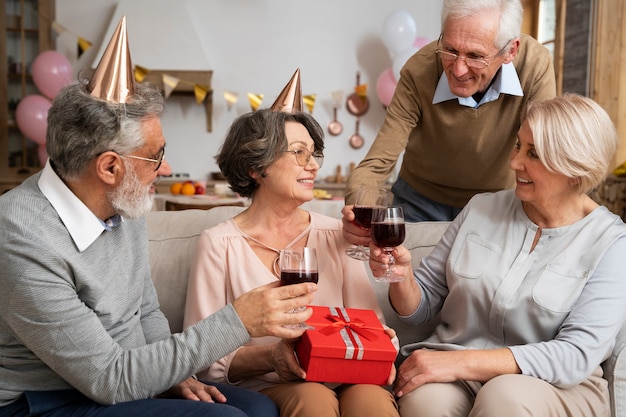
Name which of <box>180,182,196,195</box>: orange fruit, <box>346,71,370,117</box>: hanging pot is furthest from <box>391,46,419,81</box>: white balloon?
<box>180,182,196,195</box>: orange fruit

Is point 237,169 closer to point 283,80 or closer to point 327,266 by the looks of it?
point 327,266

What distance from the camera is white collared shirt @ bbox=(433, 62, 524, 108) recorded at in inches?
92.0

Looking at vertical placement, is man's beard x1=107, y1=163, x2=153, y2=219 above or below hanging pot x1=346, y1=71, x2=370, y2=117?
below

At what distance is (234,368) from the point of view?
1869 millimetres

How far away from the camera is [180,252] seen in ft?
7.44

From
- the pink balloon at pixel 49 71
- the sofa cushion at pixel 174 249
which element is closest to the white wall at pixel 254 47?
the pink balloon at pixel 49 71

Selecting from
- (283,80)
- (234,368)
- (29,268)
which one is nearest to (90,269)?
(29,268)

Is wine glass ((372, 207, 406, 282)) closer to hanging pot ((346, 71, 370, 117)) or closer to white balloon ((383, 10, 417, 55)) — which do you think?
white balloon ((383, 10, 417, 55))

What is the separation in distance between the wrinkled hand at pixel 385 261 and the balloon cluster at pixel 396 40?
16.2 feet

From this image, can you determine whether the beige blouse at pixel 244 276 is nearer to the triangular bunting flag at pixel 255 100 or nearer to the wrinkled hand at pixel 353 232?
the wrinkled hand at pixel 353 232

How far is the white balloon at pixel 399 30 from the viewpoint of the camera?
6.75m

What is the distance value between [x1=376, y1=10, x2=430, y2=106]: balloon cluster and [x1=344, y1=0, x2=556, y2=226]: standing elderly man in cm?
408

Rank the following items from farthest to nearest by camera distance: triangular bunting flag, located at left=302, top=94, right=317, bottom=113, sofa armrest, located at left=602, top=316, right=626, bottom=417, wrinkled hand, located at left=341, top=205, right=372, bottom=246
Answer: triangular bunting flag, located at left=302, top=94, right=317, bottom=113 → wrinkled hand, located at left=341, top=205, right=372, bottom=246 → sofa armrest, located at left=602, top=316, right=626, bottom=417

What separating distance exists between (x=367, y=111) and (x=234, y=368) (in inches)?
226
